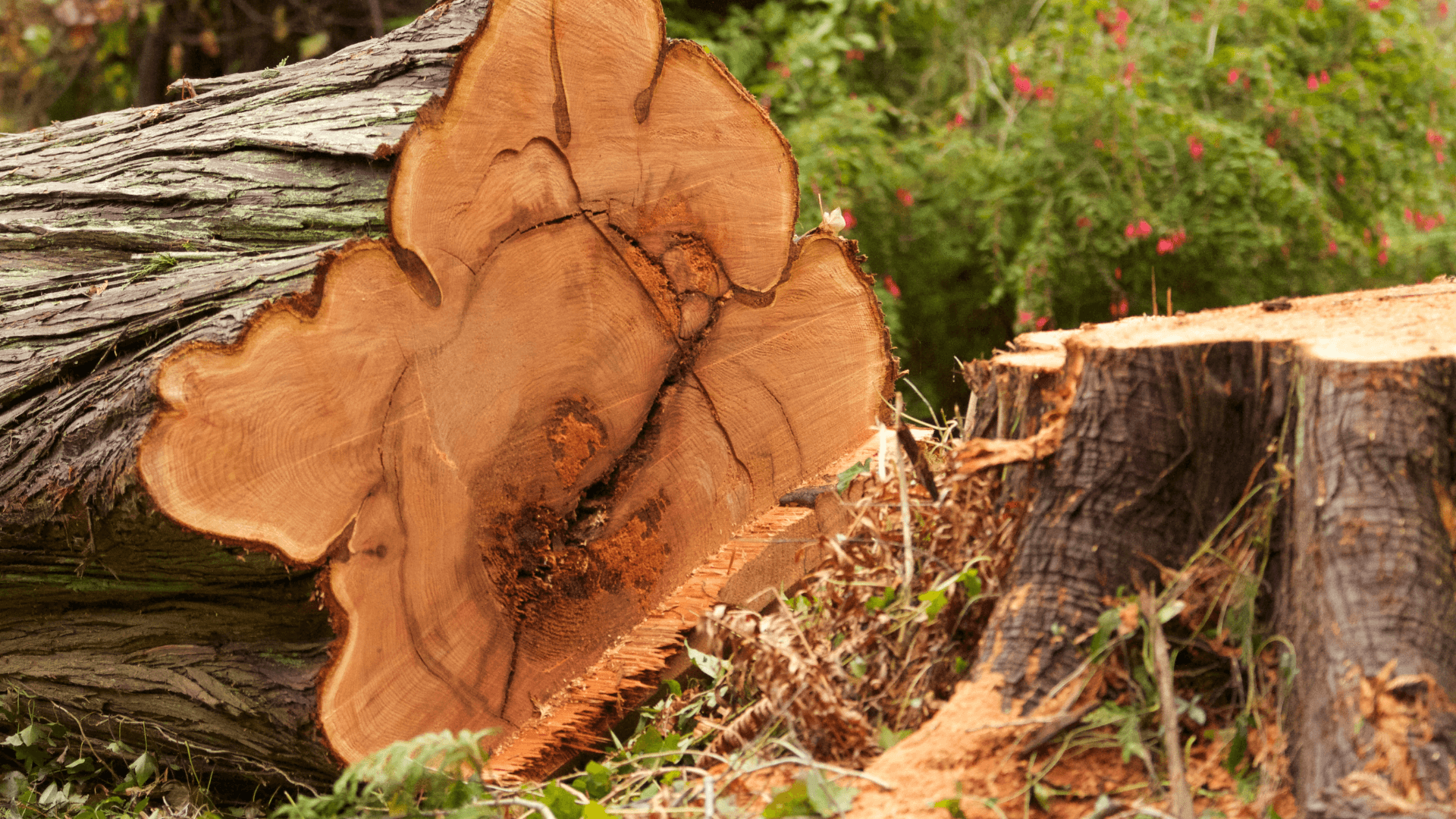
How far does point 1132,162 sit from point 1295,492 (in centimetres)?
339

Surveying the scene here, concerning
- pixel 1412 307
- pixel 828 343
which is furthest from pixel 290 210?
pixel 1412 307

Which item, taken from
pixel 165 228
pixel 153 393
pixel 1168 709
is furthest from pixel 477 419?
pixel 1168 709

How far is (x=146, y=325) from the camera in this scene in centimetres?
A: 161

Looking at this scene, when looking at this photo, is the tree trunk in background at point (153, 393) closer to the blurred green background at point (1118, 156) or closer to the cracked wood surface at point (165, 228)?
the cracked wood surface at point (165, 228)

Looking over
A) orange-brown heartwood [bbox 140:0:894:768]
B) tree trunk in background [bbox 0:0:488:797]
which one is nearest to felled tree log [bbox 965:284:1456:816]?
orange-brown heartwood [bbox 140:0:894:768]

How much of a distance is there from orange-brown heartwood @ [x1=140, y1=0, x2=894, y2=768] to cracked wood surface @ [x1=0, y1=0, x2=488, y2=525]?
9 centimetres

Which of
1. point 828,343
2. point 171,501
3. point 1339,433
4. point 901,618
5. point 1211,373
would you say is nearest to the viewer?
point 1339,433

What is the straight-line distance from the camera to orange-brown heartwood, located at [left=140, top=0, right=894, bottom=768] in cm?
160

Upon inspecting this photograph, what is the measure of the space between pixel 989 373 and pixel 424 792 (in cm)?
104

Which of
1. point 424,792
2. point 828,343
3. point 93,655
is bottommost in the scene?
point 424,792

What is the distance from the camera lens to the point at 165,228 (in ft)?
6.61

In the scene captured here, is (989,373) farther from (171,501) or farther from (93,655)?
(93,655)

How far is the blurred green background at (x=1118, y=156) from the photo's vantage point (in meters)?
4.36

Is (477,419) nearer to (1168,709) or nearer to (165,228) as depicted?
(165,228)
